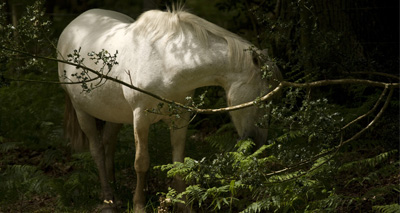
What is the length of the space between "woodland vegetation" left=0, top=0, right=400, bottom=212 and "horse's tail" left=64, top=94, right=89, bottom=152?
0.32m

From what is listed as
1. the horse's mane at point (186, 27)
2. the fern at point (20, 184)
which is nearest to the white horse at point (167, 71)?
the horse's mane at point (186, 27)

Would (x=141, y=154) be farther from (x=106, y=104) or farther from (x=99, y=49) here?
(x=99, y=49)

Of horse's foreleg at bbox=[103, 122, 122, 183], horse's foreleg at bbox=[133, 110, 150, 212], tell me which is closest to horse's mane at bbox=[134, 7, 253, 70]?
horse's foreleg at bbox=[133, 110, 150, 212]

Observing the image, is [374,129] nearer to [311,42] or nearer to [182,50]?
[311,42]

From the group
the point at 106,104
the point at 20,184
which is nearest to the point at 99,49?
the point at 106,104

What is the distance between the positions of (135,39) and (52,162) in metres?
3.05

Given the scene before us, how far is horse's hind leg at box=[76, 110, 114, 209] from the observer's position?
21.2 ft

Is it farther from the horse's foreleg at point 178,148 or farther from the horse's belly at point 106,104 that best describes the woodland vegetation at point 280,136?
the horse's belly at point 106,104

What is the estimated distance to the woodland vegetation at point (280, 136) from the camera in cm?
451

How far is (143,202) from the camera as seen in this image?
593 centimetres

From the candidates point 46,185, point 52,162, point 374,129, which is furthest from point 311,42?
point 52,162

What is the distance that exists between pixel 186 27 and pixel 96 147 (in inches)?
78.9

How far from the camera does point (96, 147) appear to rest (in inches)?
262

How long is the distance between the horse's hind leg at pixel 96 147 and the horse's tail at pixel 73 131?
1.52 ft
